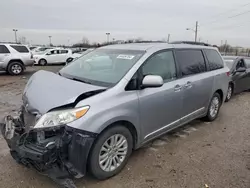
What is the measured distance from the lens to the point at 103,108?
9.45 feet

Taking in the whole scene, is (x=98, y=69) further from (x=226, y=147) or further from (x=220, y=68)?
(x=220, y=68)

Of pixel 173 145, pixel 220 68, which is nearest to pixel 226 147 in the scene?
pixel 173 145

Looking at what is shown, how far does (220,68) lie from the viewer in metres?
5.46

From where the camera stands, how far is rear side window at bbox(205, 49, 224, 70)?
17.0 ft

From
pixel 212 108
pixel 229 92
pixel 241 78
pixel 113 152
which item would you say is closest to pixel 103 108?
pixel 113 152

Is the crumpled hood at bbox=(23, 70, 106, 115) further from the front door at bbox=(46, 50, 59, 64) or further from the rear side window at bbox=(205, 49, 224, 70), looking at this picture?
the front door at bbox=(46, 50, 59, 64)

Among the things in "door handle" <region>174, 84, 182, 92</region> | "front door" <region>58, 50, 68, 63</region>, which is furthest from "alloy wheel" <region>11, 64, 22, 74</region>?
"door handle" <region>174, 84, 182, 92</region>

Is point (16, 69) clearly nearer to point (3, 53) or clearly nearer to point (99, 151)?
point (3, 53)

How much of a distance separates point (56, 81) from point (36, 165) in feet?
3.85

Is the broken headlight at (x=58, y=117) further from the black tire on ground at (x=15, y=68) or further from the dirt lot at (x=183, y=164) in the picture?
the black tire on ground at (x=15, y=68)

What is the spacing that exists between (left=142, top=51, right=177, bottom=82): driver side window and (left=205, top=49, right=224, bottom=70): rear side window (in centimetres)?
145

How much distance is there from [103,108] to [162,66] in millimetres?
1446

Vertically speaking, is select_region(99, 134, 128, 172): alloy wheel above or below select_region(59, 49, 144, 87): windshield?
below

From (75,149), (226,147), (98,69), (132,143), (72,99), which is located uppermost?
(98,69)
